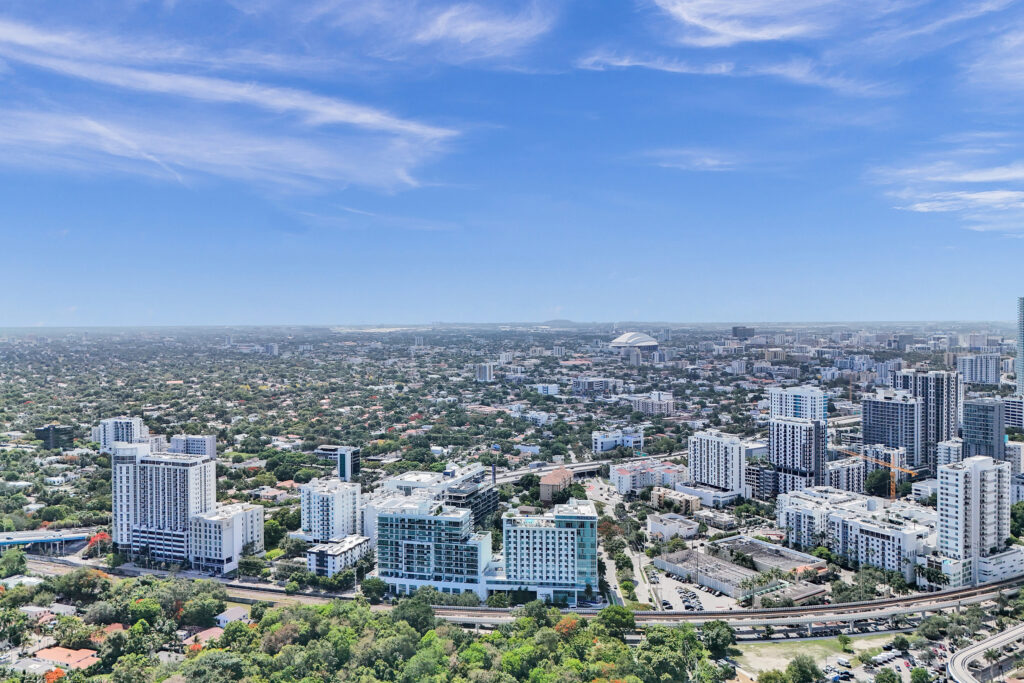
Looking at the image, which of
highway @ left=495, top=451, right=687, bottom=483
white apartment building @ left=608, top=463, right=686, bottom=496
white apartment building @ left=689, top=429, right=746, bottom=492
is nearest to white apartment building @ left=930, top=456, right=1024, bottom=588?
white apartment building @ left=689, top=429, right=746, bottom=492

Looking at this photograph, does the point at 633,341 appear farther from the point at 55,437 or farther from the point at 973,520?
the point at 973,520

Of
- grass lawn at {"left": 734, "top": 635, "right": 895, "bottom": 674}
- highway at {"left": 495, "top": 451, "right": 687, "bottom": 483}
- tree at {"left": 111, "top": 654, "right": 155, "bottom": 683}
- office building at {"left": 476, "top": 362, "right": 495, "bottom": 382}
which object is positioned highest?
office building at {"left": 476, "top": 362, "right": 495, "bottom": 382}

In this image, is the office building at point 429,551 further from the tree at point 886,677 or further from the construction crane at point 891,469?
the construction crane at point 891,469

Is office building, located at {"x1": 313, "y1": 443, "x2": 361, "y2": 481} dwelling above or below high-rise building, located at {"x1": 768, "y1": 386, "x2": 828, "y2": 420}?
below

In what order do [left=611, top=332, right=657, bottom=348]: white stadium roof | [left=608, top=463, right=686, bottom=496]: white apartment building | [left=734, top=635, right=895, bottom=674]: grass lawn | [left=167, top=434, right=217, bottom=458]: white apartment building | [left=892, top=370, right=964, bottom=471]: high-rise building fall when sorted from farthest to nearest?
[left=611, top=332, right=657, bottom=348]: white stadium roof → [left=167, top=434, right=217, bottom=458]: white apartment building → [left=892, top=370, right=964, bottom=471]: high-rise building → [left=608, top=463, right=686, bottom=496]: white apartment building → [left=734, top=635, right=895, bottom=674]: grass lawn

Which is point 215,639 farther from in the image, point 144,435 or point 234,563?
point 144,435

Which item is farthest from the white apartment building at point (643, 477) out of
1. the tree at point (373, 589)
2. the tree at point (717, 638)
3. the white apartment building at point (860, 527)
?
the tree at point (717, 638)

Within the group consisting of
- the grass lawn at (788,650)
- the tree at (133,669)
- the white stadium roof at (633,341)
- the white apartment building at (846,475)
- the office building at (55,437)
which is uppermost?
the white stadium roof at (633,341)

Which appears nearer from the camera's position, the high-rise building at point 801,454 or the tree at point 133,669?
the tree at point 133,669

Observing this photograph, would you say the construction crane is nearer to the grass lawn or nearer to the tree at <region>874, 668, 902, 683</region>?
the grass lawn
